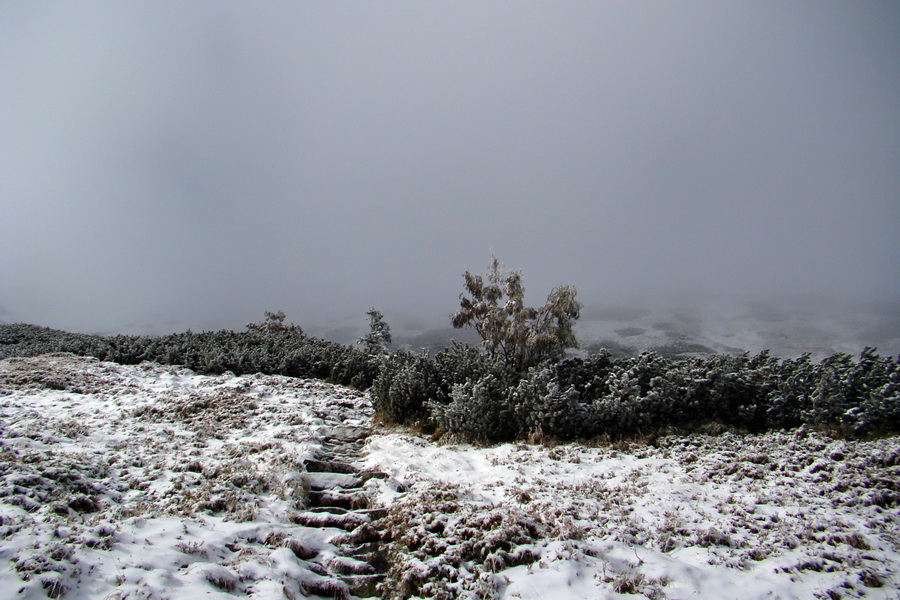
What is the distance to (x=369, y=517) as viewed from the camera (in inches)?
265

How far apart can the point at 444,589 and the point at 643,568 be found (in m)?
2.47

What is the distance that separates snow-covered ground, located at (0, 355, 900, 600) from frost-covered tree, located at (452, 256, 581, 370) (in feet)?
22.0

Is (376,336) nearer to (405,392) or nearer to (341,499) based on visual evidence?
(405,392)

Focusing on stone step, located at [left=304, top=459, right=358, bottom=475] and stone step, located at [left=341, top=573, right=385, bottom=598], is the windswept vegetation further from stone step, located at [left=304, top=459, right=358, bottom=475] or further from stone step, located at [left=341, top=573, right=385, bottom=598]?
stone step, located at [left=341, top=573, right=385, bottom=598]

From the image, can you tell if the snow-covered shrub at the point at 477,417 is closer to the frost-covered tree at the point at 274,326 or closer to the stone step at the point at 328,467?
the stone step at the point at 328,467

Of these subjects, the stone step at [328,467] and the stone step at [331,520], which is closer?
the stone step at [331,520]

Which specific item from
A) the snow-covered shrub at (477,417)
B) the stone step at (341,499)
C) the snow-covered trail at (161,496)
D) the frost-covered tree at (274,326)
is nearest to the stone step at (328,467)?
the snow-covered trail at (161,496)

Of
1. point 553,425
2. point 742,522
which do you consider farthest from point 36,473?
point 742,522

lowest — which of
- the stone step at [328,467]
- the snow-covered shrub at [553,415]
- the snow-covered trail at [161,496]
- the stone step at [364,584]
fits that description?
the stone step at [364,584]

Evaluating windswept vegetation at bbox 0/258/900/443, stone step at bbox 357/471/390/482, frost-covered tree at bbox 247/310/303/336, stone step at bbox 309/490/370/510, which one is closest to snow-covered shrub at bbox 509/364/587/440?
windswept vegetation at bbox 0/258/900/443

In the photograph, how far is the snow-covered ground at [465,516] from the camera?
4.68 metres

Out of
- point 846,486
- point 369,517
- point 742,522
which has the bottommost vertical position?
point 369,517

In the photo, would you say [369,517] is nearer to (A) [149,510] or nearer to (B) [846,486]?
(A) [149,510]

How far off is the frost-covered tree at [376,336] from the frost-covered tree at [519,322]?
197 inches
